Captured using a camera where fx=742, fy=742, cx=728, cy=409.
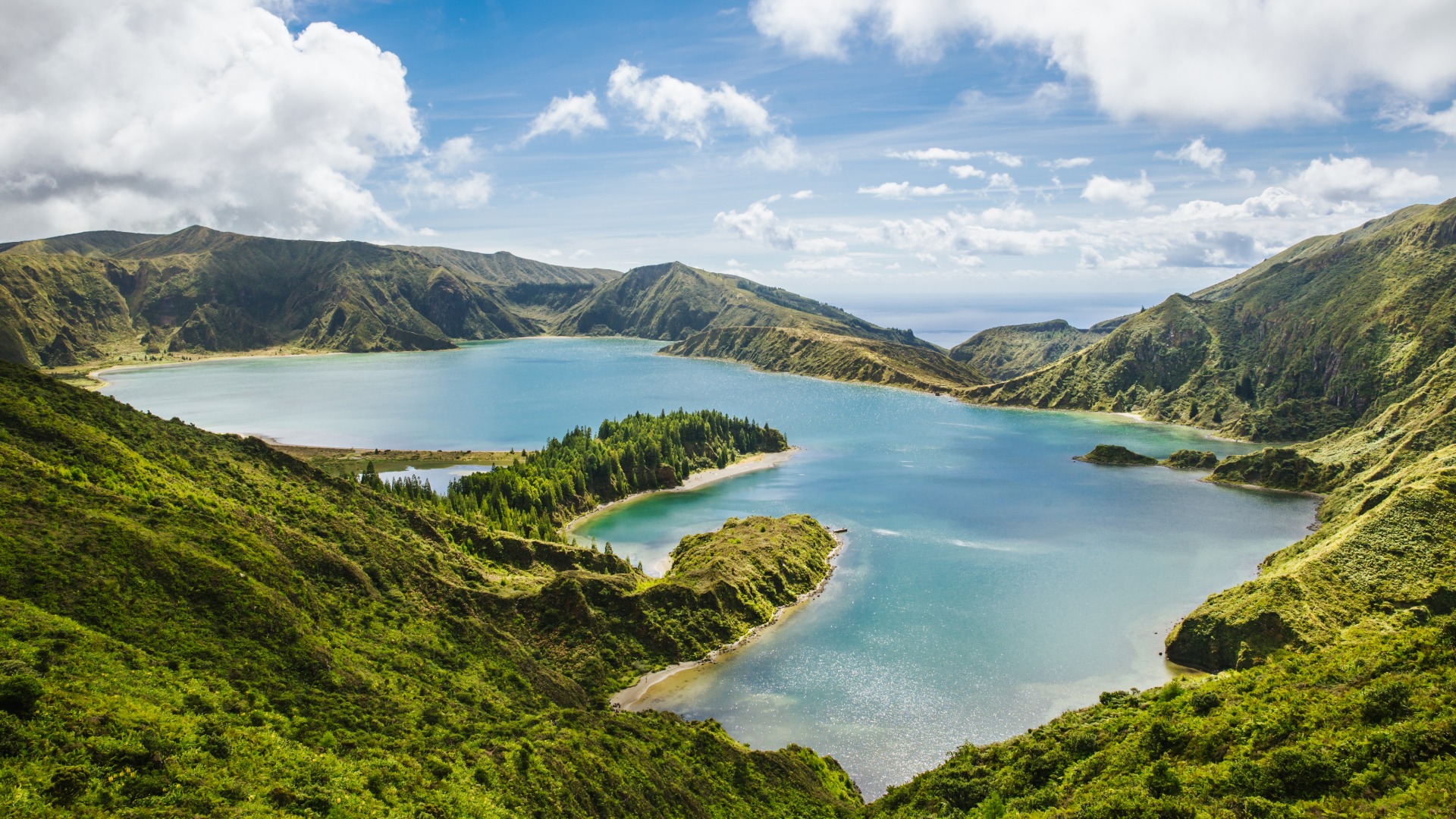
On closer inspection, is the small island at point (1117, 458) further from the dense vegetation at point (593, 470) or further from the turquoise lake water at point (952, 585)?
the dense vegetation at point (593, 470)

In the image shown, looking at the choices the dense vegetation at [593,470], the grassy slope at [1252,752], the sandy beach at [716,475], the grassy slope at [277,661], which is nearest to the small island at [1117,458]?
the sandy beach at [716,475]

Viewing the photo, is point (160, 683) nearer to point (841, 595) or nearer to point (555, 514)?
point (841, 595)

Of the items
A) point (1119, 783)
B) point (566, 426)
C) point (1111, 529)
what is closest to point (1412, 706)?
point (1119, 783)

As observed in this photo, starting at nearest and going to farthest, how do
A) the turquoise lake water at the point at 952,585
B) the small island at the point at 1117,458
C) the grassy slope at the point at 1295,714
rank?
1. the grassy slope at the point at 1295,714
2. the turquoise lake water at the point at 952,585
3. the small island at the point at 1117,458

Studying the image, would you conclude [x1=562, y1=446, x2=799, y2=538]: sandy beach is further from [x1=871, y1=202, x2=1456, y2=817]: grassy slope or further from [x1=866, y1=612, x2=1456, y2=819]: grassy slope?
[x1=871, y1=202, x2=1456, y2=817]: grassy slope

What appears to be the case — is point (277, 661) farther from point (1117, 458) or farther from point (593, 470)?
point (1117, 458)

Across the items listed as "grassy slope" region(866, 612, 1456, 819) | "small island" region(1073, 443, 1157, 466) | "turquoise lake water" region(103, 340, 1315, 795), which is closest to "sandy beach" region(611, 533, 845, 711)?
"turquoise lake water" region(103, 340, 1315, 795)

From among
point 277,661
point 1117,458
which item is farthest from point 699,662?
point 1117,458
